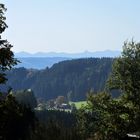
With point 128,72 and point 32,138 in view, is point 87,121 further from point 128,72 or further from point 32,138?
point 32,138

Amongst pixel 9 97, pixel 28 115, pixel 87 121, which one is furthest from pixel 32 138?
pixel 28 115

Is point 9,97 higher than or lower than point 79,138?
higher

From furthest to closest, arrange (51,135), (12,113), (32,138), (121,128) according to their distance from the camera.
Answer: (121,128) < (32,138) < (51,135) < (12,113)

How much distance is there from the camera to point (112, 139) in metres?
51.6

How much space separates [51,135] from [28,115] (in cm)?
4330

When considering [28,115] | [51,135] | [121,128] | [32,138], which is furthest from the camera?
[28,115]

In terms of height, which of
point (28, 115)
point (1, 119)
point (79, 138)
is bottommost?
point (28, 115)

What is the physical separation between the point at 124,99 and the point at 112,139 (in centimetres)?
500

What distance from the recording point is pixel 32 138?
37750mm

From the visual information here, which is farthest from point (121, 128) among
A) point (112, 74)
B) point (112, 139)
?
point (112, 74)

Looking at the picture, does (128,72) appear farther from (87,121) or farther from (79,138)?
(79,138)

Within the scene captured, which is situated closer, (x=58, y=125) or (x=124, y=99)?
(x=58, y=125)

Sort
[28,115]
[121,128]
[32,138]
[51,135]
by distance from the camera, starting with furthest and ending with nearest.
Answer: [28,115] < [121,128] < [32,138] < [51,135]

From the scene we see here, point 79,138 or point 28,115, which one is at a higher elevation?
point 79,138
